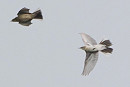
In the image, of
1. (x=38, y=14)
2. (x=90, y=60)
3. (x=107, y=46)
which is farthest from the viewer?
(x=90, y=60)

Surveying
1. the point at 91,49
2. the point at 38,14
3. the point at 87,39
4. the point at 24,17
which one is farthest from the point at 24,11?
the point at 91,49

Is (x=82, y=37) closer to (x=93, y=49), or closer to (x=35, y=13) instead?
(x=93, y=49)

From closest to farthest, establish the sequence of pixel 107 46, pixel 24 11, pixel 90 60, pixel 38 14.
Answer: pixel 38 14 < pixel 24 11 < pixel 107 46 < pixel 90 60

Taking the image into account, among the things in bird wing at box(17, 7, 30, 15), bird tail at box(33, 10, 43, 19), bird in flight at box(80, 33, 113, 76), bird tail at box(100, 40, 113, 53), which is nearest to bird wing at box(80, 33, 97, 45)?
bird in flight at box(80, 33, 113, 76)

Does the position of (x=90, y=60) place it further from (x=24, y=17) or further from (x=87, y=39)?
(x=24, y=17)

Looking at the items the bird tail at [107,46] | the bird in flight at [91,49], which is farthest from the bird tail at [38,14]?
A: the bird tail at [107,46]

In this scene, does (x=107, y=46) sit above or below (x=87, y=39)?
below

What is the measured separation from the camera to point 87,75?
1230 cm

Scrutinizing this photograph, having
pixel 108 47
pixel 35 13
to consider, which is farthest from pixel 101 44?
pixel 35 13

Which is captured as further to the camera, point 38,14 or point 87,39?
point 87,39

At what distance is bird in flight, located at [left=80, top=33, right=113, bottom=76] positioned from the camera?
12537 mm

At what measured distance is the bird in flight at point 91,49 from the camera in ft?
41.1

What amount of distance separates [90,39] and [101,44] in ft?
1.08

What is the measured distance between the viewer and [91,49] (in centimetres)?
1258
